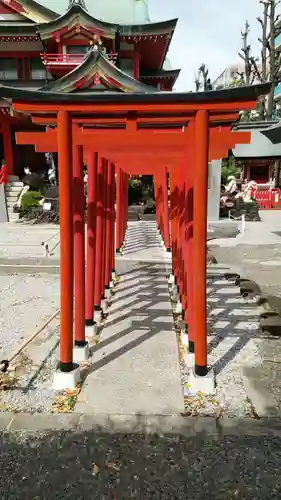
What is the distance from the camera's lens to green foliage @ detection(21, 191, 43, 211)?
62.8 feet

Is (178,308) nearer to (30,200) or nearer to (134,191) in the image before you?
(30,200)

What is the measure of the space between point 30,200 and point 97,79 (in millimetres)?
16135

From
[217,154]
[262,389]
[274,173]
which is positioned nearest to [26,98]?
[217,154]

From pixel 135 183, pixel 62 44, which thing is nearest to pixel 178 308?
pixel 135 183

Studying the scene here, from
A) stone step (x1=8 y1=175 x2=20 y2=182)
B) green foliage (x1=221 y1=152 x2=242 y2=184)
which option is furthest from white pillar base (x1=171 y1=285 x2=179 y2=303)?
green foliage (x1=221 y1=152 x2=242 y2=184)

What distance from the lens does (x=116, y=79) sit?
152 inches

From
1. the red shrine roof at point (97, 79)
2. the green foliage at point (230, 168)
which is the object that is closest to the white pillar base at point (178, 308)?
the red shrine roof at point (97, 79)

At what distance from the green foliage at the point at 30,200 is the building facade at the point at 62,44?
113 inches

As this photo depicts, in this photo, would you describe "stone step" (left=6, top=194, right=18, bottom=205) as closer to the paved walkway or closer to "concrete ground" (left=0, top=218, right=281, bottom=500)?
the paved walkway

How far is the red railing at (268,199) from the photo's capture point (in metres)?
24.1

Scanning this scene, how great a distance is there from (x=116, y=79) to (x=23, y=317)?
426 centimetres

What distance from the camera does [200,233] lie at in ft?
13.0

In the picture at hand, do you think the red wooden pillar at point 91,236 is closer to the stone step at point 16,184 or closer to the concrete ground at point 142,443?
the concrete ground at point 142,443

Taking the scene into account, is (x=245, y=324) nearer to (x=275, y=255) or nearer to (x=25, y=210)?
(x=275, y=255)
